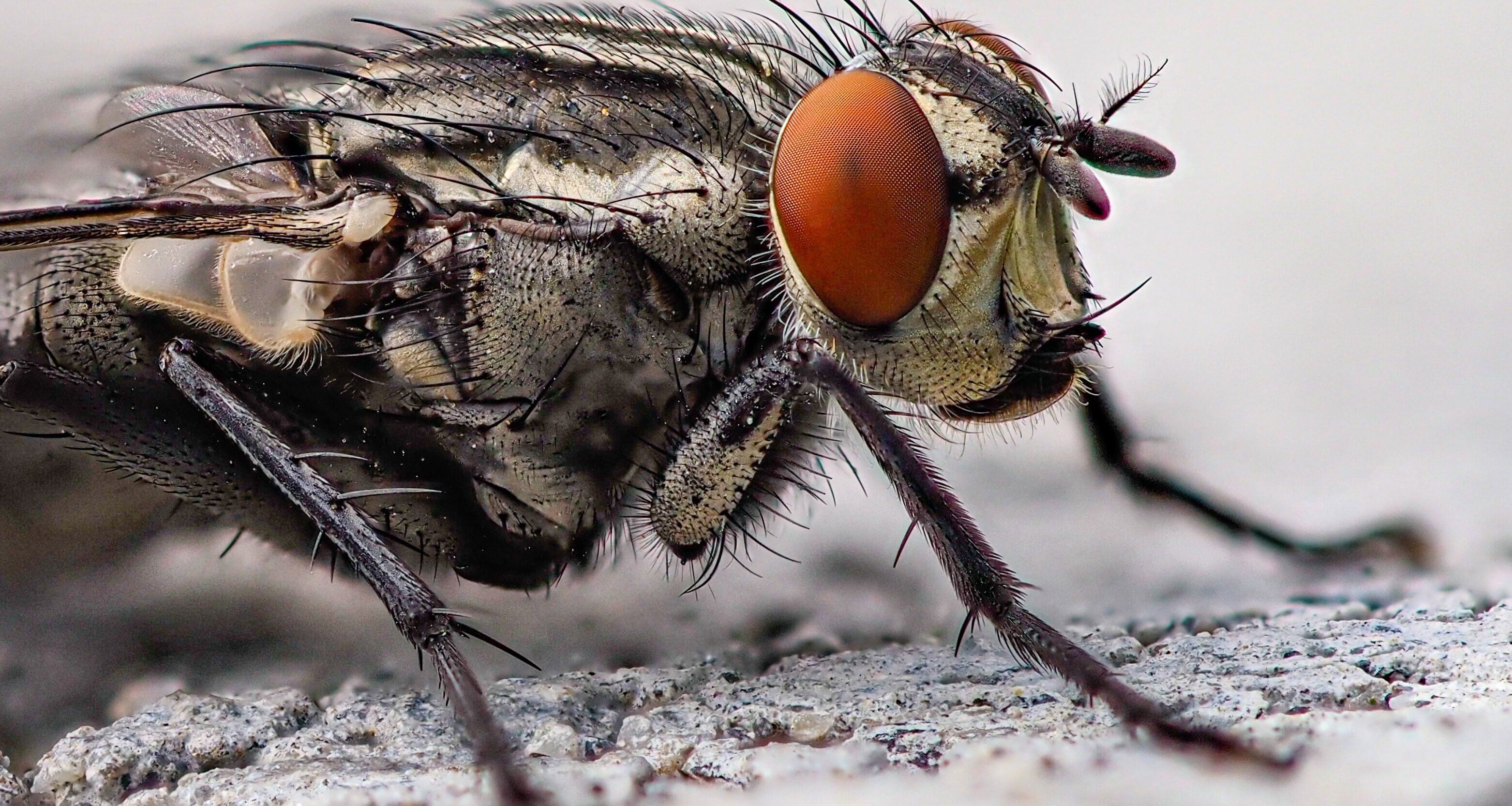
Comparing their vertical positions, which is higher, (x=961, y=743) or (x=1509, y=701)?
(x=1509, y=701)

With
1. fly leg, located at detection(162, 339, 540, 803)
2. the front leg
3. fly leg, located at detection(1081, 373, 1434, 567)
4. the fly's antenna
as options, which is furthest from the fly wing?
fly leg, located at detection(1081, 373, 1434, 567)

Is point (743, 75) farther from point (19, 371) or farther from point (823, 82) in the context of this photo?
point (19, 371)

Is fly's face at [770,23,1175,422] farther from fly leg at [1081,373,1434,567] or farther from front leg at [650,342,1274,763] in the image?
fly leg at [1081,373,1434,567]

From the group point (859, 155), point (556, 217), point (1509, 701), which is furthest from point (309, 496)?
point (1509, 701)

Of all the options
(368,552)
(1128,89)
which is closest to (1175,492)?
(1128,89)

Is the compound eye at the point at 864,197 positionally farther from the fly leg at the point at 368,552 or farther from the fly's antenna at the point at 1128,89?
the fly leg at the point at 368,552

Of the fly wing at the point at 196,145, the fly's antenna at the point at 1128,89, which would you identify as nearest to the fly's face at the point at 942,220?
the fly's antenna at the point at 1128,89
